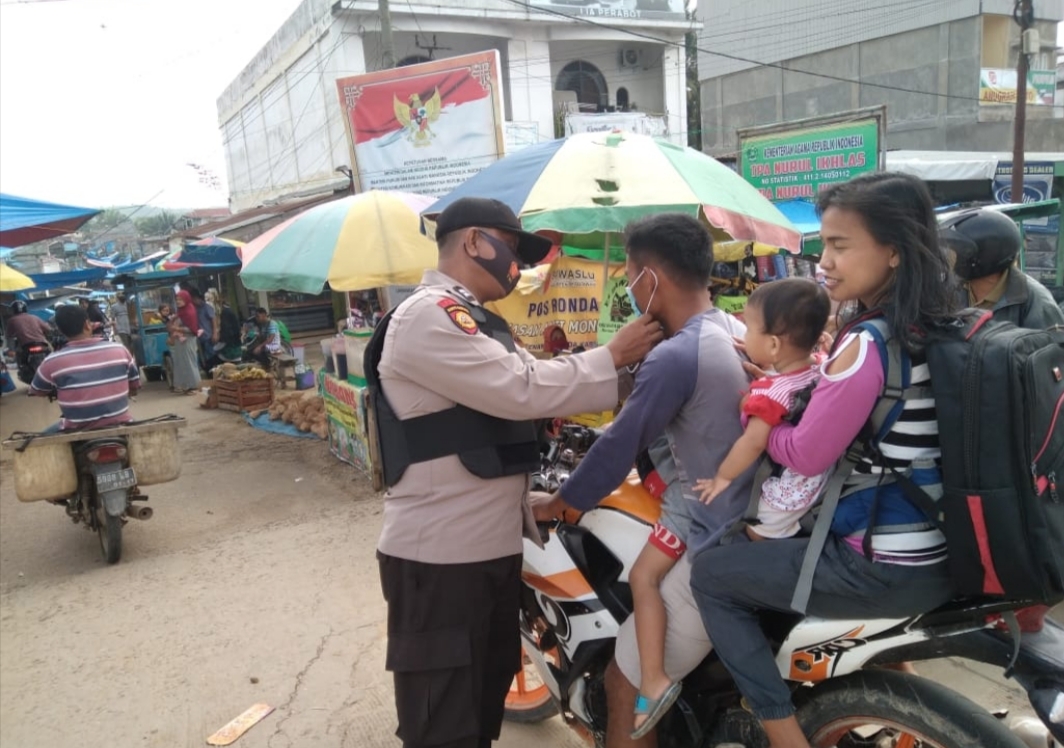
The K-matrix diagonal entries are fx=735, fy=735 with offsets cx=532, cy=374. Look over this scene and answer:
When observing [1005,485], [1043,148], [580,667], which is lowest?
[580,667]

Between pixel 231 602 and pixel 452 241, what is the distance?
10.5ft

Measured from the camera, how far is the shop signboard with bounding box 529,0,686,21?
1667 centimetres

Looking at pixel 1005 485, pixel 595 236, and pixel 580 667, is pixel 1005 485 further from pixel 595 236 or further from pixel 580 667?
pixel 595 236

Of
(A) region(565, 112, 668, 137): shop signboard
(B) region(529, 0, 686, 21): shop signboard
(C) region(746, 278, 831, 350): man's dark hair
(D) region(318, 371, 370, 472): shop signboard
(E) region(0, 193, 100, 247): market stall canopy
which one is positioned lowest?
(D) region(318, 371, 370, 472): shop signboard

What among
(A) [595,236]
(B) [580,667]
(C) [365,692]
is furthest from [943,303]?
(A) [595,236]

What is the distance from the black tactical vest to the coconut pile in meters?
6.33

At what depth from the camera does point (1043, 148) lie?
1797cm

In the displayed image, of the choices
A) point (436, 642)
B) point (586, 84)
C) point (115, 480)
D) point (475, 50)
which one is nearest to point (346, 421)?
point (115, 480)

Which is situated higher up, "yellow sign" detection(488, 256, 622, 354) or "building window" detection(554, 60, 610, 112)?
"building window" detection(554, 60, 610, 112)

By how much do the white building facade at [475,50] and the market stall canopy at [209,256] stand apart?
118 inches

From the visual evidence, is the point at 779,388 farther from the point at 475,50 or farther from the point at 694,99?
the point at 694,99

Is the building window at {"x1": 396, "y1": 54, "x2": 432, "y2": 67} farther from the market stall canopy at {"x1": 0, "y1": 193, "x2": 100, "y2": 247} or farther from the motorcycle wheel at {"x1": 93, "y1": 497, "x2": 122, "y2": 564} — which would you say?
the motorcycle wheel at {"x1": 93, "y1": 497, "x2": 122, "y2": 564}

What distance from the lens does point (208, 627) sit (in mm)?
4000

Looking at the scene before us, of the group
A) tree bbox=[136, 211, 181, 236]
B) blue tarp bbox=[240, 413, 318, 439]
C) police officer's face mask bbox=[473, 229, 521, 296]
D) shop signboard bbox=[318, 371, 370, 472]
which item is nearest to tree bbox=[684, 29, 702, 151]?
blue tarp bbox=[240, 413, 318, 439]
